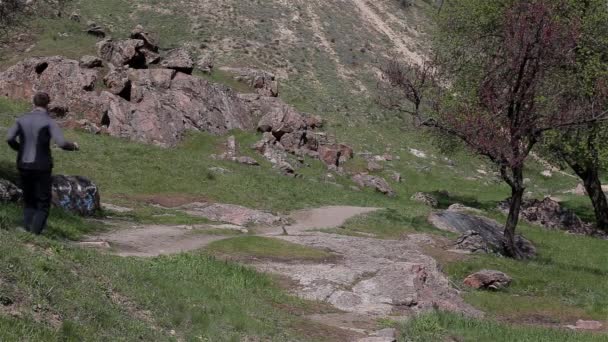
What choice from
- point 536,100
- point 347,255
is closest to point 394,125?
point 536,100

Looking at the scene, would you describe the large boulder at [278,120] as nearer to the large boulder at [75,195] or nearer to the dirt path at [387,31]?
the large boulder at [75,195]

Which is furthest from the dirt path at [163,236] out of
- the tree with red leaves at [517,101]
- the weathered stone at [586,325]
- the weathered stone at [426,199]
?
the weathered stone at [426,199]

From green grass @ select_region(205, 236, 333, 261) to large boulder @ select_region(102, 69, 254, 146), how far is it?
17938 mm

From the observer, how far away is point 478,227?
29469 millimetres

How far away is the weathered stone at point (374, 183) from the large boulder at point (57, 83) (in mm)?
16550

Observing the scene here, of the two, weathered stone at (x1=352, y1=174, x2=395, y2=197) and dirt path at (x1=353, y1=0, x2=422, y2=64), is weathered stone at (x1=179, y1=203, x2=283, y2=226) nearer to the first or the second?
weathered stone at (x1=352, y1=174, x2=395, y2=197)

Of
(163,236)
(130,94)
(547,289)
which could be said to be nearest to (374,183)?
(130,94)

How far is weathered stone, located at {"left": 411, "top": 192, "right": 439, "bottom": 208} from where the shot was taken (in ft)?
128

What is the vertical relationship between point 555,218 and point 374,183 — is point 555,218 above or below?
above

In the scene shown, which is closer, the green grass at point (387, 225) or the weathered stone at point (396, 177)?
the green grass at point (387, 225)

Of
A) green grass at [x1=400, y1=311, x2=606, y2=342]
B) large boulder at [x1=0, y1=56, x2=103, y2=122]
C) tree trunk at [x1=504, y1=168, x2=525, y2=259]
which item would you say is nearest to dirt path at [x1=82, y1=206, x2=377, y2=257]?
tree trunk at [x1=504, y1=168, x2=525, y2=259]

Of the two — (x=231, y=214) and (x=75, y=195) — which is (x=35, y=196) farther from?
(x=231, y=214)

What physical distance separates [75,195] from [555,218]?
89.1 feet

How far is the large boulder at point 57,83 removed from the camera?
36406 millimetres
